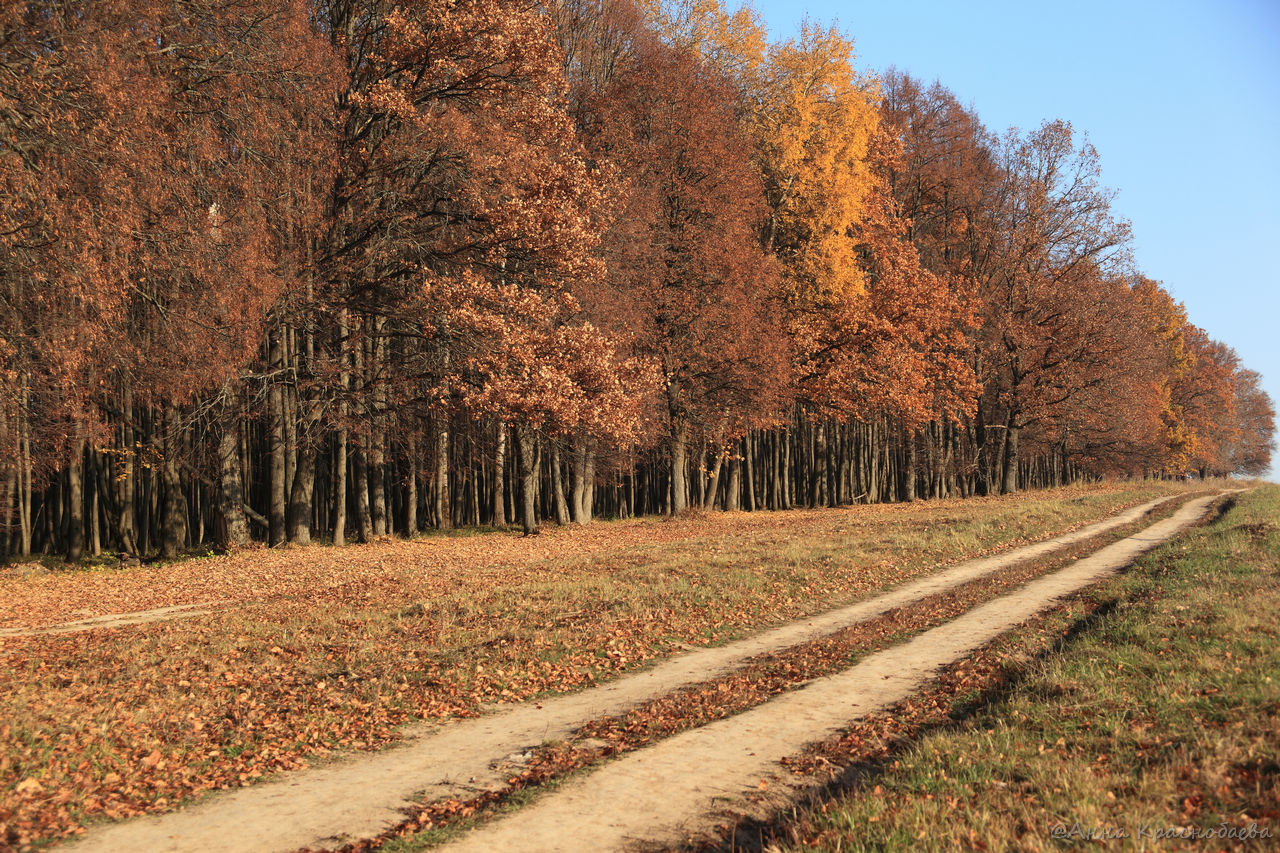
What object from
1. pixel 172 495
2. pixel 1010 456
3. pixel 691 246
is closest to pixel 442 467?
pixel 172 495

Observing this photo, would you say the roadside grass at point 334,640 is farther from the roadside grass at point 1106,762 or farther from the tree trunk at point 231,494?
the roadside grass at point 1106,762

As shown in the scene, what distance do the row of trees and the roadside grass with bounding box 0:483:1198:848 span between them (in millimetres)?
4585

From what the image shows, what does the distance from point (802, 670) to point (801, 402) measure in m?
34.1

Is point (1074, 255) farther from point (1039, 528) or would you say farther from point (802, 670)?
point (802, 670)

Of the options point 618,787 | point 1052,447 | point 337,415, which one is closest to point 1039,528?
point 337,415

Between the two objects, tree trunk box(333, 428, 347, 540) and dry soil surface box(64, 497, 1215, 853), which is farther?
tree trunk box(333, 428, 347, 540)

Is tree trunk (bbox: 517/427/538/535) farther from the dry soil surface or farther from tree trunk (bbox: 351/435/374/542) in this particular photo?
the dry soil surface

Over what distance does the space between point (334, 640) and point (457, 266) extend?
14338mm

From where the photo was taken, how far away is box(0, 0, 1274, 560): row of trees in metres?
18.4

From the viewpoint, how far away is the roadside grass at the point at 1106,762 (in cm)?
547

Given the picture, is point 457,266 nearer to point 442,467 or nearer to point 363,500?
point 363,500

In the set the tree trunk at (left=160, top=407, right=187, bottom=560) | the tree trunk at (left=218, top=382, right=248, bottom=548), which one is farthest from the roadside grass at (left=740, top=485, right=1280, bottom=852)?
the tree trunk at (left=160, top=407, right=187, bottom=560)

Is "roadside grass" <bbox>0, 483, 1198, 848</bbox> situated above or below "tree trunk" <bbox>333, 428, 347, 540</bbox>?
below

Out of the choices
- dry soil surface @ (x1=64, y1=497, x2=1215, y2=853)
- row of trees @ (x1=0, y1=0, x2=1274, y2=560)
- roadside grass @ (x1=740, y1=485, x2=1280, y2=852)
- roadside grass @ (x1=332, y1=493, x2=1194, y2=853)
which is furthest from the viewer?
row of trees @ (x1=0, y1=0, x2=1274, y2=560)
